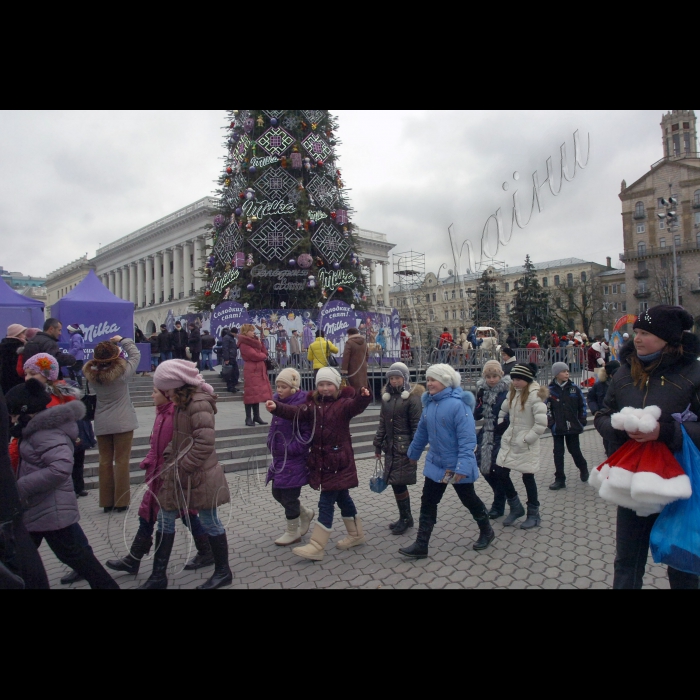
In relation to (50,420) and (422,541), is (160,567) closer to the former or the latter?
(50,420)

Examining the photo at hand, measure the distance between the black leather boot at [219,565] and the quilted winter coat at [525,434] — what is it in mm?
2803

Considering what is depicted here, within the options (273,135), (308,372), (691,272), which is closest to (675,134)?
(691,272)

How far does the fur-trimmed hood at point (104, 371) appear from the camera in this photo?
558 centimetres

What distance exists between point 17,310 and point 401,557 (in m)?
11.2

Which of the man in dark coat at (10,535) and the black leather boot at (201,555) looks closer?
the man in dark coat at (10,535)

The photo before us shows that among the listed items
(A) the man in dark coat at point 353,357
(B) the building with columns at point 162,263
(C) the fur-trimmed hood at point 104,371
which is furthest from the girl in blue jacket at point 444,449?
(B) the building with columns at point 162,263

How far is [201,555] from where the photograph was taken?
4.37 metres

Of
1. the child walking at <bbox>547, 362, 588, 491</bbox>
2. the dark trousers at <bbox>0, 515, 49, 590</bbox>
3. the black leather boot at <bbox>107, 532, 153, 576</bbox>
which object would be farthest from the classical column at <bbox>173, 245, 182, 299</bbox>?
the dark trousers at <bbox>0, 515, 49, 590</bbox>

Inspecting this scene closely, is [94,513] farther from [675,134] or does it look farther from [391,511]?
[675,134]

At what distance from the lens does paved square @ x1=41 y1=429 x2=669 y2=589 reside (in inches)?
158

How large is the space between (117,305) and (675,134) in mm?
55956

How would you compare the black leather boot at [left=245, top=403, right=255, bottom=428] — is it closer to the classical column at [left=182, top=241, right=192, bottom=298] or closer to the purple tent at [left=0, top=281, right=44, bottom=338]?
the purple tent at [left=0, top=281, right=44, bottom=338]

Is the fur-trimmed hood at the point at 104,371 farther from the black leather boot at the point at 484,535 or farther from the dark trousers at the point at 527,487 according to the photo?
the dark trousers at the point at 527,487

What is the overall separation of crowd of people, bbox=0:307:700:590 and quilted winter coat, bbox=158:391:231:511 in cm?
1
